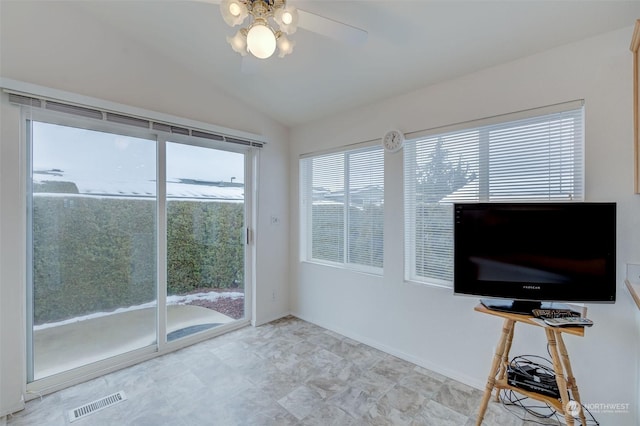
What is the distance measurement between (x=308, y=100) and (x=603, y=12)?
2.19 meters

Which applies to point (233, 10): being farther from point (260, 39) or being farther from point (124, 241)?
point (124, 241)

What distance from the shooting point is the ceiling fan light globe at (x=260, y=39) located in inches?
46.5

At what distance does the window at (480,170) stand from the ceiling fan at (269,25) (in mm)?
1283

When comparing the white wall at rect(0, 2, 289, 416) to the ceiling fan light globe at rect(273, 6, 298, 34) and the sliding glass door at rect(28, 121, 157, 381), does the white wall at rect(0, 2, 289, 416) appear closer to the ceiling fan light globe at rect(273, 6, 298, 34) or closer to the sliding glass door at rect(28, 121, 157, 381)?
the sliding glass door at rect(28, 121, 157, 381)

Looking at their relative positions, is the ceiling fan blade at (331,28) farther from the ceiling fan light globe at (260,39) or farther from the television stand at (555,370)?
the television stand at (555,370)

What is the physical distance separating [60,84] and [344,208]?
264 centimetres

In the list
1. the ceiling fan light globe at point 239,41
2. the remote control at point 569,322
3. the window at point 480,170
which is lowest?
the remote control at point 569,322

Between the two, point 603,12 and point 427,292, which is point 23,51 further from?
point 603,12

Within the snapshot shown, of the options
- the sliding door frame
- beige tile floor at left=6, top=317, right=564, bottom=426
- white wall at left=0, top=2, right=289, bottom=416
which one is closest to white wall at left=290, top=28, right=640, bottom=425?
beige tile floor at left=6, top=317, right=564, bottom=426

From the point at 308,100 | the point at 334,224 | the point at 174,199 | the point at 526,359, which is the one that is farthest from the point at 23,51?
the point at 526,359

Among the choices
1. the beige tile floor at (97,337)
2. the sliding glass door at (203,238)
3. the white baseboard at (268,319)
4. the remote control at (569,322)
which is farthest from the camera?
the white baseboard at (268,319)

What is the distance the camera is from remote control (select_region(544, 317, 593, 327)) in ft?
4.68

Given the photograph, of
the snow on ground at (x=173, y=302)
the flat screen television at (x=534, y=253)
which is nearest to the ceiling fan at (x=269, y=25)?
the flat screen television at (x=534, y=253)

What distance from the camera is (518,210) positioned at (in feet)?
5.79
